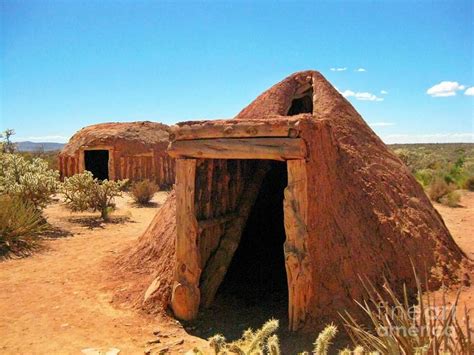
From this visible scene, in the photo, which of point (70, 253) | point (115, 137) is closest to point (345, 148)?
point (70, 253)

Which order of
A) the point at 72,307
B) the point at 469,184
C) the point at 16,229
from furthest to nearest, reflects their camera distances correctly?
1. the point at 469,184
2. the point at 16,229
3. the point at 72,307

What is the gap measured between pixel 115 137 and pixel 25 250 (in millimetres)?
8503

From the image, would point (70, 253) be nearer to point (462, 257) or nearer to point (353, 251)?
point (353, 251)

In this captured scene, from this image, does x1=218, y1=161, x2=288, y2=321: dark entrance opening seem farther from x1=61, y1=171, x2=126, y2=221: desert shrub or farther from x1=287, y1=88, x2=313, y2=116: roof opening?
x1=61, y1=171, x2=126, y2=221: desert shrub

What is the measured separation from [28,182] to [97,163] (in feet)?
29.3

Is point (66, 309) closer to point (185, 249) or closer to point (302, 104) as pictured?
point (185, 249)

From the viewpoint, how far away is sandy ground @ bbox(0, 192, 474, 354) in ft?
13.9

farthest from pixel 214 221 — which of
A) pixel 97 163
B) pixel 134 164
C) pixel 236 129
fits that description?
pixel 97 163

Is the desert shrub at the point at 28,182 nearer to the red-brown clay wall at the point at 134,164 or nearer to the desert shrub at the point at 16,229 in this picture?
the desert shrub at the point at 16,229

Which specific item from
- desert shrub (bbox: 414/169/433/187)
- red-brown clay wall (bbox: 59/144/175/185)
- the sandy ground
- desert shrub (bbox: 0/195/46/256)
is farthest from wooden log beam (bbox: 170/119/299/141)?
desert shrub (bbox: 414/169/433/187)

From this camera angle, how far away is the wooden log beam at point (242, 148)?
434 cm

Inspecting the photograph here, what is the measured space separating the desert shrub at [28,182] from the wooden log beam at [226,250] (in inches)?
204

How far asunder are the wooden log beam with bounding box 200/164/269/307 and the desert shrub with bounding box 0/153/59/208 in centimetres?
519

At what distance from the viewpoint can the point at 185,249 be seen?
4.85m
